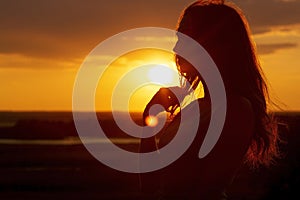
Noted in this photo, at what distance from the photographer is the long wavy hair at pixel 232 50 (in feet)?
11.5

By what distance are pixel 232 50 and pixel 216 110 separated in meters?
0.33

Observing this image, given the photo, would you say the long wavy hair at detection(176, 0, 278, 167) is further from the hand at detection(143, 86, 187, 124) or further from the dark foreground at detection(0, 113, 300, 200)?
the dark foreground at detection(0, 113, 300, 200)

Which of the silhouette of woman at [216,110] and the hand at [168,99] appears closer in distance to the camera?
the silhouette of woman at [216,110]

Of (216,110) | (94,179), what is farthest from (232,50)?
(94,179)

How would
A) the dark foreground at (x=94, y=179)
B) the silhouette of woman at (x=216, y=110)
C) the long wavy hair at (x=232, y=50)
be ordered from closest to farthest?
1. the silhouette of woman at (x=216, y=110)
2. the long wavy hair at (x=232, y=50)
3. the dark foreground at (x=94, y=179)

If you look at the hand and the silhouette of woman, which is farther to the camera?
the hand

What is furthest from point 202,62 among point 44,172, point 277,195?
point 44,172

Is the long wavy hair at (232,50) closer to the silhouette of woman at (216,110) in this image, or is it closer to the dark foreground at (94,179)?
the silhouette of woman at (216,110)

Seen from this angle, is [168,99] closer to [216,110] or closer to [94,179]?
[216,110]

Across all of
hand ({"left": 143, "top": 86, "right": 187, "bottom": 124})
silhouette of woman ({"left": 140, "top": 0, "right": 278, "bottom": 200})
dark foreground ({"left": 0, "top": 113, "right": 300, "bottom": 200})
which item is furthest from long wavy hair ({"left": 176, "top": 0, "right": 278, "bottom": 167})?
dark foreground ({"left": 0, "top": 113, "right": 300, "bottom": 200})

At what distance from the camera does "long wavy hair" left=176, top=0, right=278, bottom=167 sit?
351cm

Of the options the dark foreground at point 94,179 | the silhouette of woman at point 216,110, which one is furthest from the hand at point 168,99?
the dark foreground at point 94,179

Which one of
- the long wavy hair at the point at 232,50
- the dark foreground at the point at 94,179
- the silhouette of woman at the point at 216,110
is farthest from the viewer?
the dark foreground at the point at 94,179

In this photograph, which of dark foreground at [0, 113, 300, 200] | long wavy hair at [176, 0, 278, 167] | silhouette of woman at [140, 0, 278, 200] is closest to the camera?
silhouette of woman at [140, 0, 278, 200]
